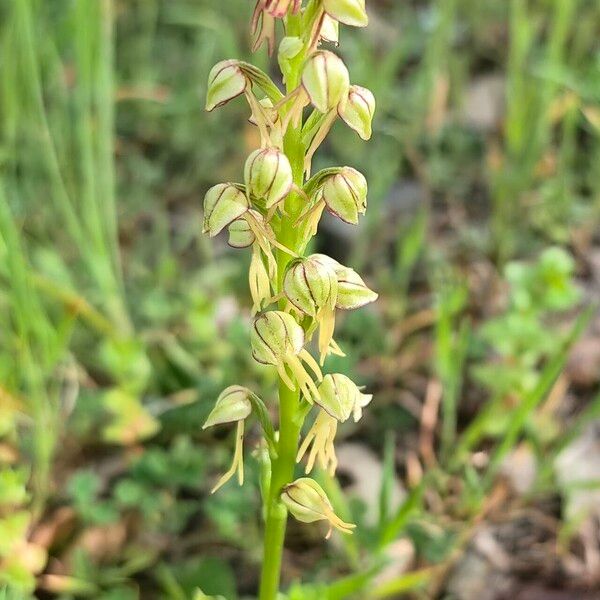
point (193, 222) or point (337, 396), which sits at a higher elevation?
point (337, 396)

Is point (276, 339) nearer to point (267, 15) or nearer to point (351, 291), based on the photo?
point (351, 291)

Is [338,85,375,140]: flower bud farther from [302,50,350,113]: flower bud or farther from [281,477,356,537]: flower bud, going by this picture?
[281,477,356,537]: flower bud

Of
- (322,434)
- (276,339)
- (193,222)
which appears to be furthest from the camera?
(193,222)

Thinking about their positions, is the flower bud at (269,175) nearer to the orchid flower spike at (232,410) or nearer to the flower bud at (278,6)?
the flower bud at (278,6)

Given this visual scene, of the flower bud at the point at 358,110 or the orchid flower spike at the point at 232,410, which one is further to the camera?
the orchid flower spike at the point at 232,410

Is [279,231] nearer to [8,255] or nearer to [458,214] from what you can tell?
[8,255]

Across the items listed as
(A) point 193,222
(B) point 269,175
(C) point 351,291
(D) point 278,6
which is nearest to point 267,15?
(D) point 278,6

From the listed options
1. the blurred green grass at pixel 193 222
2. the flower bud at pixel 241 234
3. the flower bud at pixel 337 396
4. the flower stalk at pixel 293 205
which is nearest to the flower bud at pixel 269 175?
the flower stalk at pixel 293 205

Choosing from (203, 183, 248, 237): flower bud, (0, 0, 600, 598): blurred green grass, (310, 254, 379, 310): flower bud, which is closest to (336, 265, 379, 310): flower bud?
(310, 254, 379, 310): flower bud
